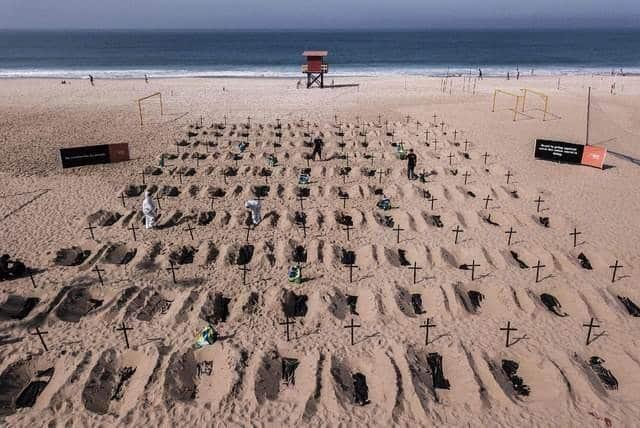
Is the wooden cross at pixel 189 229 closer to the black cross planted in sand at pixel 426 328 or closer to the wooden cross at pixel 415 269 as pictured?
the wooden cross at pixel 415 269

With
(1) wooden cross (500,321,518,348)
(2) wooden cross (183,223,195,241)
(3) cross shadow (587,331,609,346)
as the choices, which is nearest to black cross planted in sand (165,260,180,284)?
(2) wooden cross (183,223,195,241)

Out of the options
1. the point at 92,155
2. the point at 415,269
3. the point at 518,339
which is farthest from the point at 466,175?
the point at 92,155

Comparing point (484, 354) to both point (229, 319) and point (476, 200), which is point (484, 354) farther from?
point (476, 200)

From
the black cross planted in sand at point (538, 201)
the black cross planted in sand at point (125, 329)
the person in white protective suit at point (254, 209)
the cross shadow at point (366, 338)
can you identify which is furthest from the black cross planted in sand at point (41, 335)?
the black cross planted in sand at point (538, 201)

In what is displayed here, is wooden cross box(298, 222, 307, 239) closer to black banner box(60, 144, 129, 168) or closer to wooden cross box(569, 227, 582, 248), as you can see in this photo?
wooden cross box(569, 227, 582, 248)

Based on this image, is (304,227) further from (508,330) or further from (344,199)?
(508,330)
